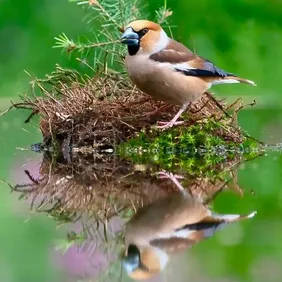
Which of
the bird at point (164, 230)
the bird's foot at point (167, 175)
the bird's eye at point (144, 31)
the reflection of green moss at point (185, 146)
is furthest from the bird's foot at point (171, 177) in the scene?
the bird's eye at point (144, 31)

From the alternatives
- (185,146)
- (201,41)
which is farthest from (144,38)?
(201,41)

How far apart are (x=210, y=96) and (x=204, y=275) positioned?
4.16ft

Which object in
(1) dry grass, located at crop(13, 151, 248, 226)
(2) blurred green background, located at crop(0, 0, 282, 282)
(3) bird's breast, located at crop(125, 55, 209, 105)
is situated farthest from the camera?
(2) blurred green background, located at crop(0, 0, 282, 282)

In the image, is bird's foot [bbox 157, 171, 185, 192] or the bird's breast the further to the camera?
the bird's breast

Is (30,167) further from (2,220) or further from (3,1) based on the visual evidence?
(3,1)

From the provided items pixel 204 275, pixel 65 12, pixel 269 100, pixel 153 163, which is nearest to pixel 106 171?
pixel 153 163

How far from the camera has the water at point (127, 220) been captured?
0.85 metres

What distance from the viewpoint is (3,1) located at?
356 centimetres

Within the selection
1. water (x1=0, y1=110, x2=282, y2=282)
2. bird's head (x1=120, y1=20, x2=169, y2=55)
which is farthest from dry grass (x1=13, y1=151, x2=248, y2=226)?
bird's head (x1=120, y1=20, x2=169, y2=55)

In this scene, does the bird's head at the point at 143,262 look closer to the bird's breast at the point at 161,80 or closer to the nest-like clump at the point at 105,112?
the bird's breast at the point at 161,80

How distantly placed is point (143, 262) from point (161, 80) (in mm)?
946

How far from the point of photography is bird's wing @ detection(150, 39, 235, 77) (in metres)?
1.81

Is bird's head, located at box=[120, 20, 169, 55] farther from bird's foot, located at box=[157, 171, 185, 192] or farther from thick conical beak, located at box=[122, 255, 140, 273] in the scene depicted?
thick conical beak, located at box=[122, 255, 140, 273]

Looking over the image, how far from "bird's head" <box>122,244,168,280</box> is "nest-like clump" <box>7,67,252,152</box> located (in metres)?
1.00
